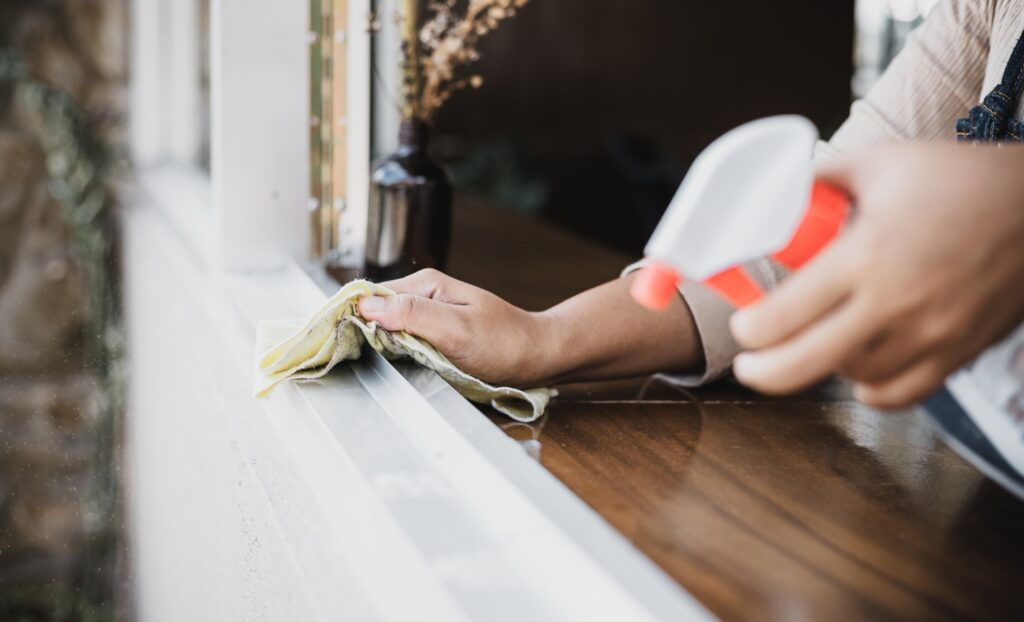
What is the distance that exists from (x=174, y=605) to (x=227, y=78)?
839mm

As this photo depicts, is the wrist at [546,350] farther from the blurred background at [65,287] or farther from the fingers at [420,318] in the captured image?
the blurred background at [65,287]

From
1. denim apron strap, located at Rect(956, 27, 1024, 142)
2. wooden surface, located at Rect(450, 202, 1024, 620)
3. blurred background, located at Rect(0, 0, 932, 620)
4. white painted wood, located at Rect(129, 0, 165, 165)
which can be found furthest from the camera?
white painted wood, located at Rect(129, 0, 165, 165)

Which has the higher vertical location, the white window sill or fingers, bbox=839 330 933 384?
fingers, bbox=839 330 933 384

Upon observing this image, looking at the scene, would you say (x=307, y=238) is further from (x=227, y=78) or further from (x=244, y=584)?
(x=244, y=584)

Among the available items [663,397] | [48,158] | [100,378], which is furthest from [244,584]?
[48,158]

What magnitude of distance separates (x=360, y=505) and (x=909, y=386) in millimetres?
425

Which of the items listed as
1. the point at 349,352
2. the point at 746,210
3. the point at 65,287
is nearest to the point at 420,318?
the point at 349,352

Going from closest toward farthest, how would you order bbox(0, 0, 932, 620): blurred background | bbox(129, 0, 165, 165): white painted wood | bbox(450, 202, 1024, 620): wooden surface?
1. bbox(450, 202, 1024, 620): wooden surface
2. bbox(0, 0, 932, 620): blurred background
3. bbox(129, 0, 165, 165): white painted wood

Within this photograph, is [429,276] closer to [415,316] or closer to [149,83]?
[415,316]

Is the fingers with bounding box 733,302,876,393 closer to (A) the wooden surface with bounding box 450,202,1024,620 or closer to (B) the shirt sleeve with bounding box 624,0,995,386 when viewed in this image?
(A) the wooden surface with bounding box 450,202,1024,620

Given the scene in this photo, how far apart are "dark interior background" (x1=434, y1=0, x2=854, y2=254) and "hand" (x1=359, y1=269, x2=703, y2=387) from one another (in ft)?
10.0

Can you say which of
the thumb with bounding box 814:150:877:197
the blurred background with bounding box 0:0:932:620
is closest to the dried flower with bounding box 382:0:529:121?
the blurred background with bounding box 0:0:932:620

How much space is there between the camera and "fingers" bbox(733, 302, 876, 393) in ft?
1.60

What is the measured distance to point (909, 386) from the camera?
0.51 meters
